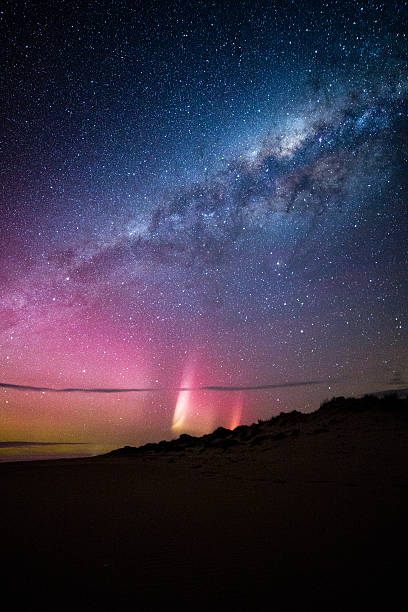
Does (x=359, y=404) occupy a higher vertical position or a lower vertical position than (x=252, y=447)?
higher

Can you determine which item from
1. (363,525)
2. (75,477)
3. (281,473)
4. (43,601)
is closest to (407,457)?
(281,473)

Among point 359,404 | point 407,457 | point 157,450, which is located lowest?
point 157,450

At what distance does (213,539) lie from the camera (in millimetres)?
3961

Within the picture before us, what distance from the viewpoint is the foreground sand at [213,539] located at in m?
2.74

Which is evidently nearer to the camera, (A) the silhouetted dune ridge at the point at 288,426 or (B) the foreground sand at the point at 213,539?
(B) the foreground sand at the point at 213,539

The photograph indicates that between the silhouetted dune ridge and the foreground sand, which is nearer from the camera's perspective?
the foreground sand

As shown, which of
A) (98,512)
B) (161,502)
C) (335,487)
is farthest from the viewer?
(335,487)

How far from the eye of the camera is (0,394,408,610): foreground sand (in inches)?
108

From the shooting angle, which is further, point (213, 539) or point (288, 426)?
point (288, 426)

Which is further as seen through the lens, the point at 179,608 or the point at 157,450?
the point at 157,450

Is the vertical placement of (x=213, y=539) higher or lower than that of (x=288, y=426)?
lower

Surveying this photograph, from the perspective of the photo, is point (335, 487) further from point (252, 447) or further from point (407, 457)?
point (252, 447)

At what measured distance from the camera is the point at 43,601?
2604 millimetres

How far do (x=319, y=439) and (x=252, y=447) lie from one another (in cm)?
263
